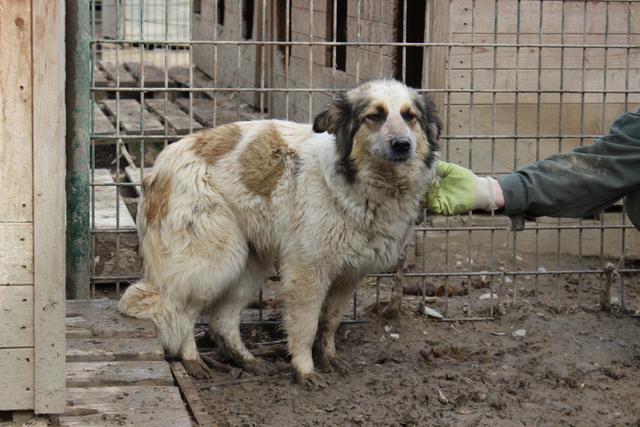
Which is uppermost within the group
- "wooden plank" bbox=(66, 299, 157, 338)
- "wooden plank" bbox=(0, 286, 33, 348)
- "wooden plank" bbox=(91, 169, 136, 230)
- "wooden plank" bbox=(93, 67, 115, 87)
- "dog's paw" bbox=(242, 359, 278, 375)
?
"wooden plank" bbox=(93, 67, 115, 87)

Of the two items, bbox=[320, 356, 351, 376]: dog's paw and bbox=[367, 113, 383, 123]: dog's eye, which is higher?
bbox=[367, 113, 383, 123]: dog's eye

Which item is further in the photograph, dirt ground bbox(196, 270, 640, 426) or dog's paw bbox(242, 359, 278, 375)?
dog's paw bbox(242, 359, 278, 375)

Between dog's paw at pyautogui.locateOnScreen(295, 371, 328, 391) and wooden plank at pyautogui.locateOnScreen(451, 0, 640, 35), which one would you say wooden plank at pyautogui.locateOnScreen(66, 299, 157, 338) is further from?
wooden plank at pyautogui.locateOnScreen(451, 0, 640, 35)

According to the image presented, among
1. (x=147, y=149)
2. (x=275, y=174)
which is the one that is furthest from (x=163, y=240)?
(x=147, y=149)

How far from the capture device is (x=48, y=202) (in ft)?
11.6

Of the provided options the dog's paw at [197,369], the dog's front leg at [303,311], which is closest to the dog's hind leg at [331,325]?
the dog's front leg at [303,311]

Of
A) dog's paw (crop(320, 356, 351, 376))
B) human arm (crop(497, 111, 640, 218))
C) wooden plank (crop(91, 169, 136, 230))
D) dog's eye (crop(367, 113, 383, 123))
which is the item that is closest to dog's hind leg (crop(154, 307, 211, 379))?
dog's paw (crop(320, 356, 351, 376))

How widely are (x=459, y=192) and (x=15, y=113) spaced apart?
1.94 m

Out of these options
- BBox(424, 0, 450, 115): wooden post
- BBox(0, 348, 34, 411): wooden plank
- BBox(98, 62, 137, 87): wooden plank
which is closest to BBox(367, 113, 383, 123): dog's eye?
BBox(424, 0, 450, 115): wooden post

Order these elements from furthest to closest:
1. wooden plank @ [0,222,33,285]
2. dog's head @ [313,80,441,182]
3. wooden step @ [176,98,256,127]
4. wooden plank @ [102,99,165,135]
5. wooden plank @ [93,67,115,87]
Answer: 1. wooden plank @ [93,67,115,87]
2. wooden step @ [176,98,256,127]
3. wooden plank @ [102,99,165,135]
4. dog's head @ [313,80,441,182]
5. wooden plank @ [0,222,33,285]

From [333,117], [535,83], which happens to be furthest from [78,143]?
[535,83]

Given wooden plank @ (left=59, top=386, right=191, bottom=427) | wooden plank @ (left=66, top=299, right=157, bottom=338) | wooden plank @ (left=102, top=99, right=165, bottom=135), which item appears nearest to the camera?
wooden plank @ (left=59, top=386, right=191, bottom=427)

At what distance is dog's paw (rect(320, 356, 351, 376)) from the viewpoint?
5168 mm

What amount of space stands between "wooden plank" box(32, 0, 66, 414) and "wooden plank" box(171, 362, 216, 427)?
0.64 meters
